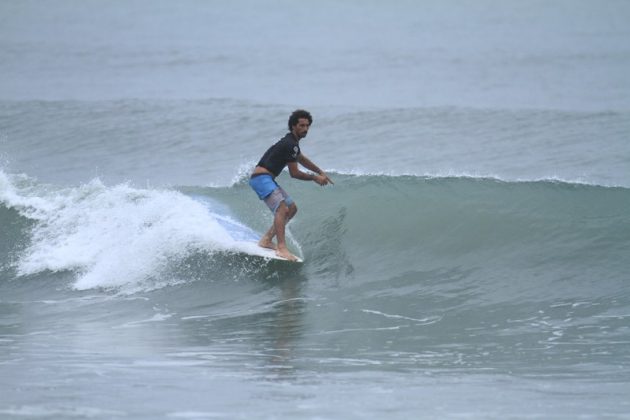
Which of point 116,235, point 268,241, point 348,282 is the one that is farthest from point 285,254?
point 116,235

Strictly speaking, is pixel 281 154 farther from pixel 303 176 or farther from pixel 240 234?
pixel 240 234

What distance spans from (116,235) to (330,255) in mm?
2507

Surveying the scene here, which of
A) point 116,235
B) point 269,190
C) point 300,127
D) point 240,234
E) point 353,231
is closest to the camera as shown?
point 300,127

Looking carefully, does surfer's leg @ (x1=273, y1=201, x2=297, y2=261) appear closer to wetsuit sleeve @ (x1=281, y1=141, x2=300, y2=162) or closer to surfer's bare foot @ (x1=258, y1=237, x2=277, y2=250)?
surfer's bare foot @ (x1=258, y1=237, x2=277, y2=250)

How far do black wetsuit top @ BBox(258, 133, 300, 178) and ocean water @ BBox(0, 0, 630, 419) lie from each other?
112 centimetres

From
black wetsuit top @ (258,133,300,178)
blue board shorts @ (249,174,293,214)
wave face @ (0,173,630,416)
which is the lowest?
wave face @ (0,173,630,416)

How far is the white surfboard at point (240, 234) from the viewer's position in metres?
10.4

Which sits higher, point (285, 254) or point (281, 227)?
point (281, 227)

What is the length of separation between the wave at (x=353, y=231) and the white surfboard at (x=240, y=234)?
88 mm

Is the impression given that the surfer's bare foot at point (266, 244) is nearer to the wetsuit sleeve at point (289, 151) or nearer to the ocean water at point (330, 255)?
the ocean water at point (330, 255)

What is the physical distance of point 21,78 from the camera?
107 ft

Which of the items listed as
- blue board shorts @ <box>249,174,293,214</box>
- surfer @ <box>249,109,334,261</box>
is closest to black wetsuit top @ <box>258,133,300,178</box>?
surfer @ <box>249,109,334,261</box>

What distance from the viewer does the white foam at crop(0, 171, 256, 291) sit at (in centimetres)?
1079

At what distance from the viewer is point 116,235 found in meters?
11.5
